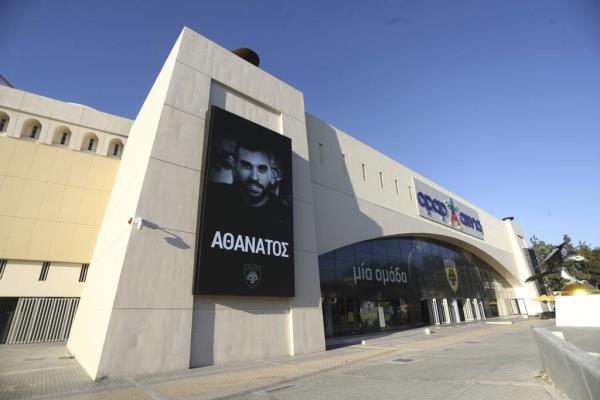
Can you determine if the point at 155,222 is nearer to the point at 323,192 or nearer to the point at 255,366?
the point at 255,366

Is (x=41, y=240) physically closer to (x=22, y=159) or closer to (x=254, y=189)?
(x=22, y=159)

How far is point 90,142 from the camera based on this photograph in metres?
21.5

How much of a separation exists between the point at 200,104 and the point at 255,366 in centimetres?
1002

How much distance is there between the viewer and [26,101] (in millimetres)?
19703

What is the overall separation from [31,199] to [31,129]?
5122mm

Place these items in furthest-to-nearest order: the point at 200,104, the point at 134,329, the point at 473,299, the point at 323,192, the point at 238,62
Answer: the point at 473,299 → the point at 323,192 → the point at 238,62 → the point at 200,104 → the point at 134,329

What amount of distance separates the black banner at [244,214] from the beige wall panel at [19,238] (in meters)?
A: 13.8

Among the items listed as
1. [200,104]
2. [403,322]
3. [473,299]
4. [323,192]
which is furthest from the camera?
[473,299]

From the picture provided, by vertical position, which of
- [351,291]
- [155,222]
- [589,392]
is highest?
[155,222]

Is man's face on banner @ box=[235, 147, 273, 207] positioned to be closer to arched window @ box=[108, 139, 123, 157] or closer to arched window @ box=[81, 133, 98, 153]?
arched window @ box=[108, 139, 123, 157]

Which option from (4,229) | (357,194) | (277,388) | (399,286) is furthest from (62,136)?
(399,286)

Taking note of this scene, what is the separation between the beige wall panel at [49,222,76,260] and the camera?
709 inches

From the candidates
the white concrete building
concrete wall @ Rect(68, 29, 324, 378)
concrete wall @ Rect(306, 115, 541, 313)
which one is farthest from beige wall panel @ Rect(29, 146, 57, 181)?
concrete wall @ Rect(306, 115, 541, 313)

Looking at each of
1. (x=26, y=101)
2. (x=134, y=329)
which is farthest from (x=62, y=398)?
(x=26, y=101)
